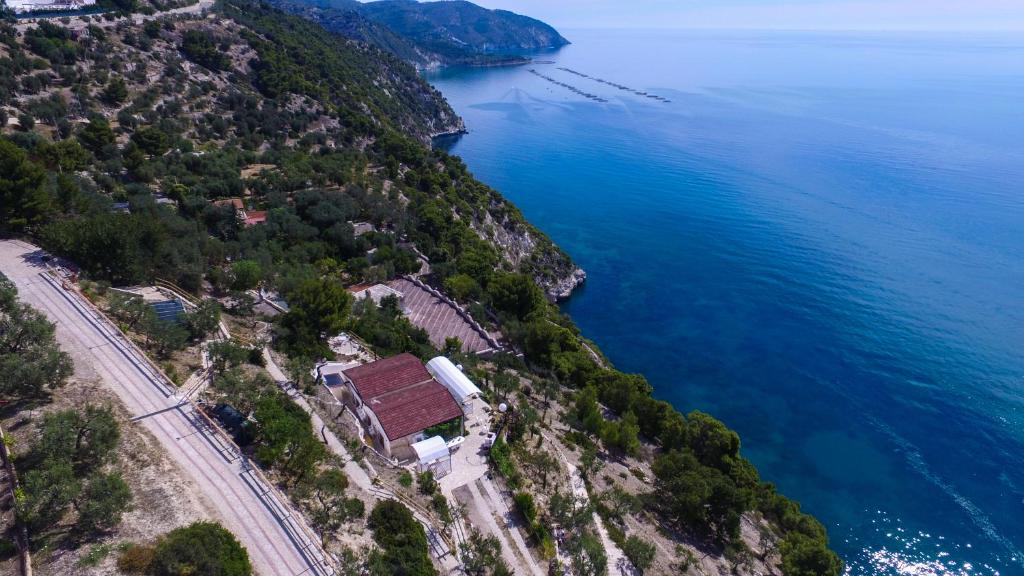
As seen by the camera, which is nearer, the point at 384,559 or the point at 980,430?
the point at 384,559

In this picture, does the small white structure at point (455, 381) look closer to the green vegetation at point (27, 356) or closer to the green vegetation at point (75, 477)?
the green vegetation at point (75, 477)

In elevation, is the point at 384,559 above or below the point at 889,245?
below

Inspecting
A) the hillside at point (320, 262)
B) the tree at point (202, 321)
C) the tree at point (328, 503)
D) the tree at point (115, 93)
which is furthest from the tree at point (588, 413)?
the tree at point (115, 93)

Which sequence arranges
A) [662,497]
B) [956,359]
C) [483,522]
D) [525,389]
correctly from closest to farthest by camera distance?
[483,522] → [662,497] → [525,389] → [956,359]

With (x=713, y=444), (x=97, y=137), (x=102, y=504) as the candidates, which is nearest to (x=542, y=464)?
(x=713, y=444)

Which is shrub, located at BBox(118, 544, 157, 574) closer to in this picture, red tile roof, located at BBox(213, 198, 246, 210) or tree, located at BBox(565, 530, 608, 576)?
tree, located at BBox(565, 530, 608, 576)

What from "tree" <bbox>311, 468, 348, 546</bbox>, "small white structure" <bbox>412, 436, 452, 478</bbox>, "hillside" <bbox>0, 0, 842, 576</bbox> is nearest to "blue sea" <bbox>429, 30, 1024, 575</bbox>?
"hillside" <bbox>0, 0, 842, 576</bbox>

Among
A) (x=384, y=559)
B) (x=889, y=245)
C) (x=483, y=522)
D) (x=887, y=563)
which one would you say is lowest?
(x=887, y=563)

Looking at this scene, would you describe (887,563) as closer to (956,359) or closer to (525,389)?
(525,389)

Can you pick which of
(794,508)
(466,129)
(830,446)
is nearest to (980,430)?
(830,446)
